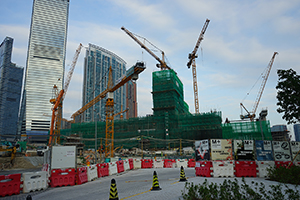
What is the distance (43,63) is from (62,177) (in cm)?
18168

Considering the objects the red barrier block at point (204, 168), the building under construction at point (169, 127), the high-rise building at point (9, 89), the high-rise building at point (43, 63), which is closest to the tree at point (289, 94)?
the red barrier block at point (204, 168)

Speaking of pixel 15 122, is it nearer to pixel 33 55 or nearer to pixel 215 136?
pixel 33 55

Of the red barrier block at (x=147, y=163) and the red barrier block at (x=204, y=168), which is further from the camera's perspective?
the red barrier block at (x=147, y=163)

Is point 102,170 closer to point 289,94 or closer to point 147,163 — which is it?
Answer: point 147,163

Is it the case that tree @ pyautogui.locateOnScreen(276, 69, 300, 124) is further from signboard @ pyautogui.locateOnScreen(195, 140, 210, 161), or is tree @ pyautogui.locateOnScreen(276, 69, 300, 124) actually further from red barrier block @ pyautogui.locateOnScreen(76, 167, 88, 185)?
red barrier block @ pyautogui.locateOnScreen(76, 167, 88, 185)

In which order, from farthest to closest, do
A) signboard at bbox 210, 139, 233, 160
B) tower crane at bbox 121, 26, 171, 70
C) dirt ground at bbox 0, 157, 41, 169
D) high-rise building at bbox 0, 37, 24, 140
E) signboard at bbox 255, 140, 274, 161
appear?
high-rise building at bbox 0, 37, 24, 140 → tower crane at bbox 121, 26, 171, 70 → dirt ground at bbox 0, 157, 41, 169 → signboard at bbox 255, 140, 274, 161 → signboard at bbox 210, 139, 233, 160

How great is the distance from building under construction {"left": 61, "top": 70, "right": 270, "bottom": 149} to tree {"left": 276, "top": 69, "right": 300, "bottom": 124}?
48275mm

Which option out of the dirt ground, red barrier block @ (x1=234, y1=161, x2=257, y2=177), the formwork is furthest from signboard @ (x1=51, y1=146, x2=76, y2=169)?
the formwork

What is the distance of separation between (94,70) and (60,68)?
92.2 ft

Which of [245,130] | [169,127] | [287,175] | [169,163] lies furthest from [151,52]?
[287,175]

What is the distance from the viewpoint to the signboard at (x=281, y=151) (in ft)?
51.4

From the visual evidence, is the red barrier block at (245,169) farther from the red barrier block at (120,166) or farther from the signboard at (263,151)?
the red barrier block at (120,166)

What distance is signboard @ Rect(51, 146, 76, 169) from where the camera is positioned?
13812mm

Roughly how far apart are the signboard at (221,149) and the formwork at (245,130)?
58.2 meters
